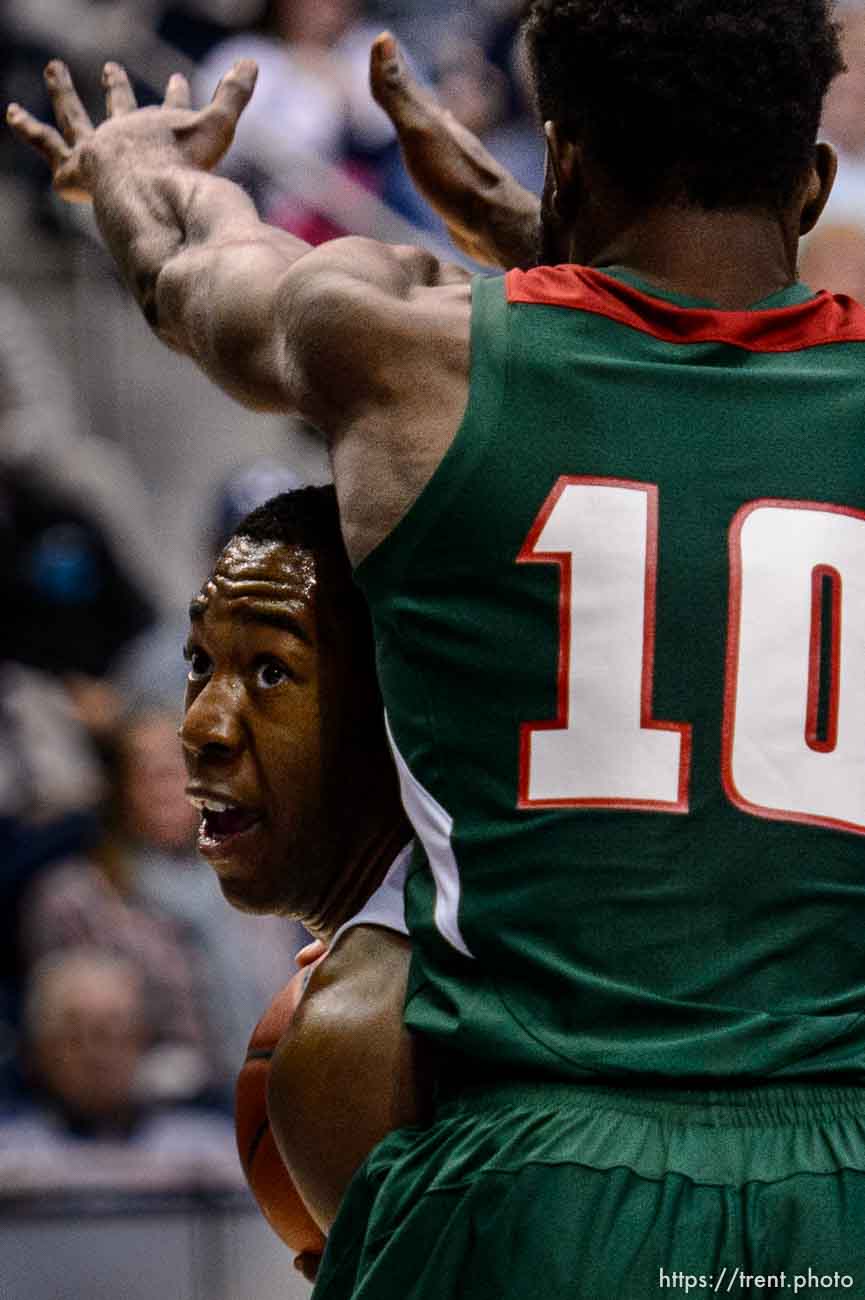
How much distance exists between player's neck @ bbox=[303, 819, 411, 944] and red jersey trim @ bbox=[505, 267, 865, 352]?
27.4 inches

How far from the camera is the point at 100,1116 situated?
608 cm

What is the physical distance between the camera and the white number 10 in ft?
6.24

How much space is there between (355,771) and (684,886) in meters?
0.53

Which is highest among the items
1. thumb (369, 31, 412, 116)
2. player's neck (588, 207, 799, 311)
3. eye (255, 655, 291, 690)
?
thumb (369, 31, 412, 116)

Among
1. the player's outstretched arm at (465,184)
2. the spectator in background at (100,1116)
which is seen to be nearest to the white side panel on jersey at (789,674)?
the player's outstretched arm at (465,184)

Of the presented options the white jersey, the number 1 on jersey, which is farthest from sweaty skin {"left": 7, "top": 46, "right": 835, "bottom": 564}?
the white jersey

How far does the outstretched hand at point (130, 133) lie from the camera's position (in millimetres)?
2539

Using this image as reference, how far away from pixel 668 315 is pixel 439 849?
588 mm

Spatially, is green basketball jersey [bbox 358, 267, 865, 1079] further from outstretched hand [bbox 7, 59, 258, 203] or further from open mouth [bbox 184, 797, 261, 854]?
outstretched hand [bbox 7, 59, 258, 203]

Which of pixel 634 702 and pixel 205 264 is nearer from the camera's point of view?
pixel 634 702

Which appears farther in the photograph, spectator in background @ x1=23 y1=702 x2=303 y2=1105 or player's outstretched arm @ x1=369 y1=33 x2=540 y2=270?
spectator in background @ x1=23 y1=702 x2=303 y2=1105

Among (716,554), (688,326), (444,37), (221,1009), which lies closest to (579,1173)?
(716,554)

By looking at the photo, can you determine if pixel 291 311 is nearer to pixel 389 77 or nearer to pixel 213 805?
pixel 213 805

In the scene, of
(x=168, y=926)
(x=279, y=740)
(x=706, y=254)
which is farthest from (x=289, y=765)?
(x=168, y=926)
